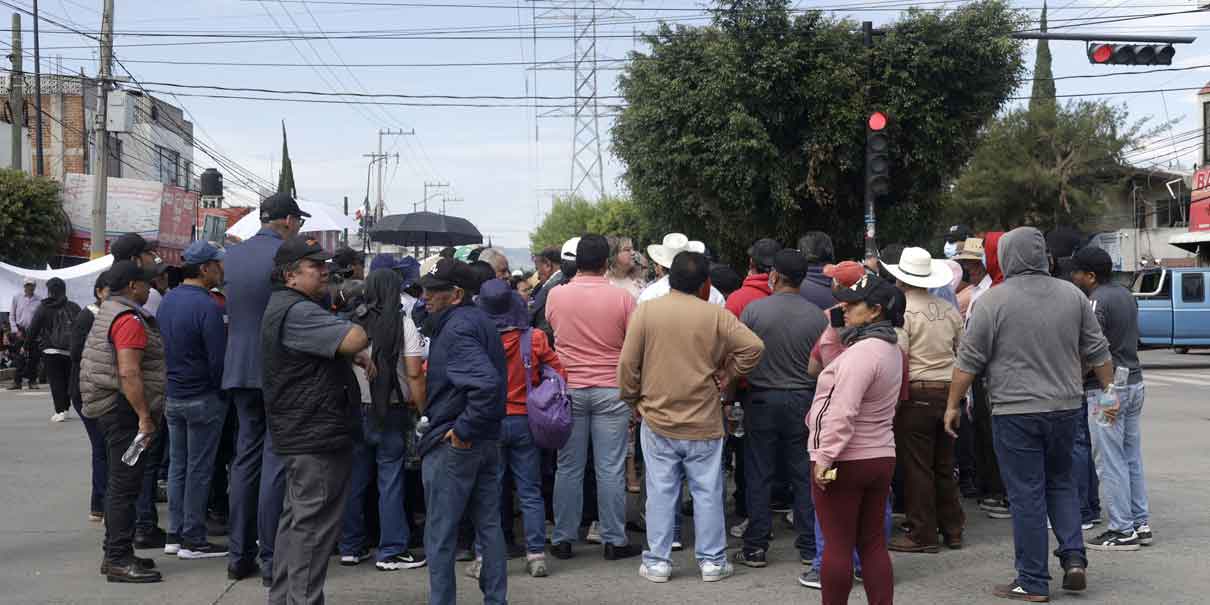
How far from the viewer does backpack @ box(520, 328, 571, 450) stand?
701cm

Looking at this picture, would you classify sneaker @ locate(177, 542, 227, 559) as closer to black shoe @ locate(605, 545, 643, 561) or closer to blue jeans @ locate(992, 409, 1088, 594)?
black shoe @ locate(605, 545, 643, 561)

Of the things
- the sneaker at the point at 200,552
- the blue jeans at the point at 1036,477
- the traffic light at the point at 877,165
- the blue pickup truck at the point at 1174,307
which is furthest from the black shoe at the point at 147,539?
the blue pickup truck at the point at 1174,307

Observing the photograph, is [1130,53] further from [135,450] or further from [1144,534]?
[135,450]

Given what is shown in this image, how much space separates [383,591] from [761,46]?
60.3 ft

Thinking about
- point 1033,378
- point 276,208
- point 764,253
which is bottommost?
point 1033,378

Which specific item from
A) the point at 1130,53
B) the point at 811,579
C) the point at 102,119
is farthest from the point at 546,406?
the point at 102,119

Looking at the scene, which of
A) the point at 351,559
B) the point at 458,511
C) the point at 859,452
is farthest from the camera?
the point at 351,559

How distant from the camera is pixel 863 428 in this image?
5305mm

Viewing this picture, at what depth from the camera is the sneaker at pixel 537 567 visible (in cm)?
695

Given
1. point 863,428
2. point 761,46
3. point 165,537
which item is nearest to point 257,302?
point 165,537

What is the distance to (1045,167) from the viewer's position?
45.2 meters

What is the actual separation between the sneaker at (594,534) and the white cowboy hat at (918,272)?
A: 2.66 metres

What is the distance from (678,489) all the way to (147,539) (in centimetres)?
366

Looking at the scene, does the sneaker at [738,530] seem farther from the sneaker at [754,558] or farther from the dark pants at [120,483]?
the dark pants at [120,483]
